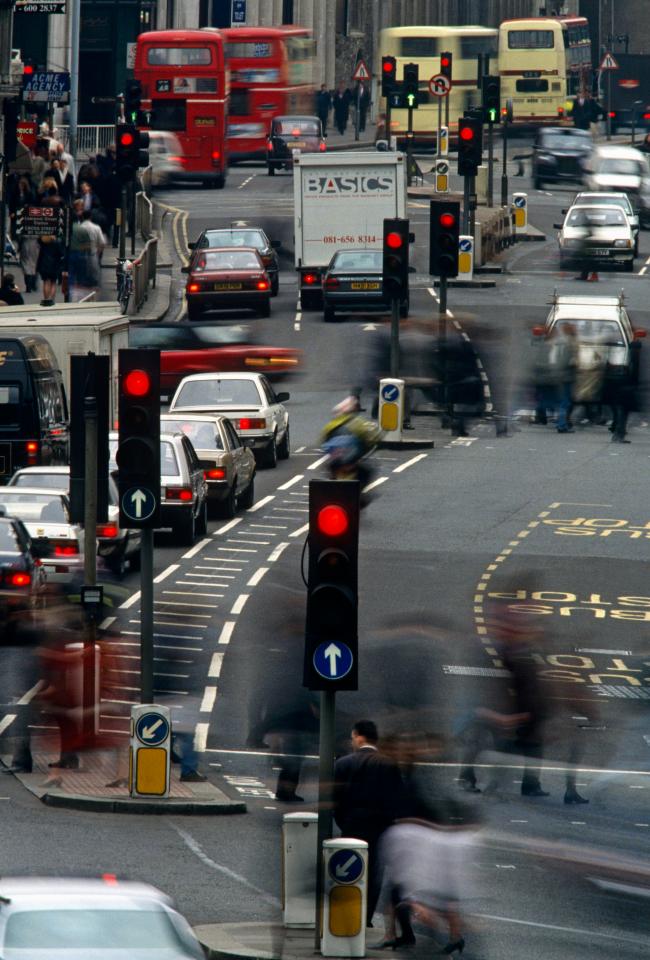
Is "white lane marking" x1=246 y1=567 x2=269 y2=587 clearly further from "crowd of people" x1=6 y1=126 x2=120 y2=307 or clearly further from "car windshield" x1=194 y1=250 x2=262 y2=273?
"car windshield" x1=194 y1=250 x2=262 y2=273

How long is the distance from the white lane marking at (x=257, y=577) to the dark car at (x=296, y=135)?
43.1 meters

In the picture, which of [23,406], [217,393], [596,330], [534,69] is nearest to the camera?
[23,406]

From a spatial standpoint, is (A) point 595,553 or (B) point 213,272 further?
(B) point 213,272

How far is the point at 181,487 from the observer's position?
28.6 meters

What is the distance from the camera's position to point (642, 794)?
18531 mm

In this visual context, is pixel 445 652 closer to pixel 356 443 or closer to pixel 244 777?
pixel 356 443

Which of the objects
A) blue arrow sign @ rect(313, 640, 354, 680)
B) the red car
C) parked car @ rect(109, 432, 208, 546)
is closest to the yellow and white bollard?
Answer: the red car

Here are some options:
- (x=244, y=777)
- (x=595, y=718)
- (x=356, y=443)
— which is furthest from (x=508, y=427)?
(x=244, y=777)

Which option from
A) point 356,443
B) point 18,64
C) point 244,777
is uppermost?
point 18,64

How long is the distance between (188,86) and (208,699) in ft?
114

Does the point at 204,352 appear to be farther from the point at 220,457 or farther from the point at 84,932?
the point at 84,932

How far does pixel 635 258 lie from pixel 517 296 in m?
9.59

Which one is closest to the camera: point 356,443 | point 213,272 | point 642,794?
point 642,794

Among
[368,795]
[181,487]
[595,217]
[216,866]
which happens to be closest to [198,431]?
[181,487]
